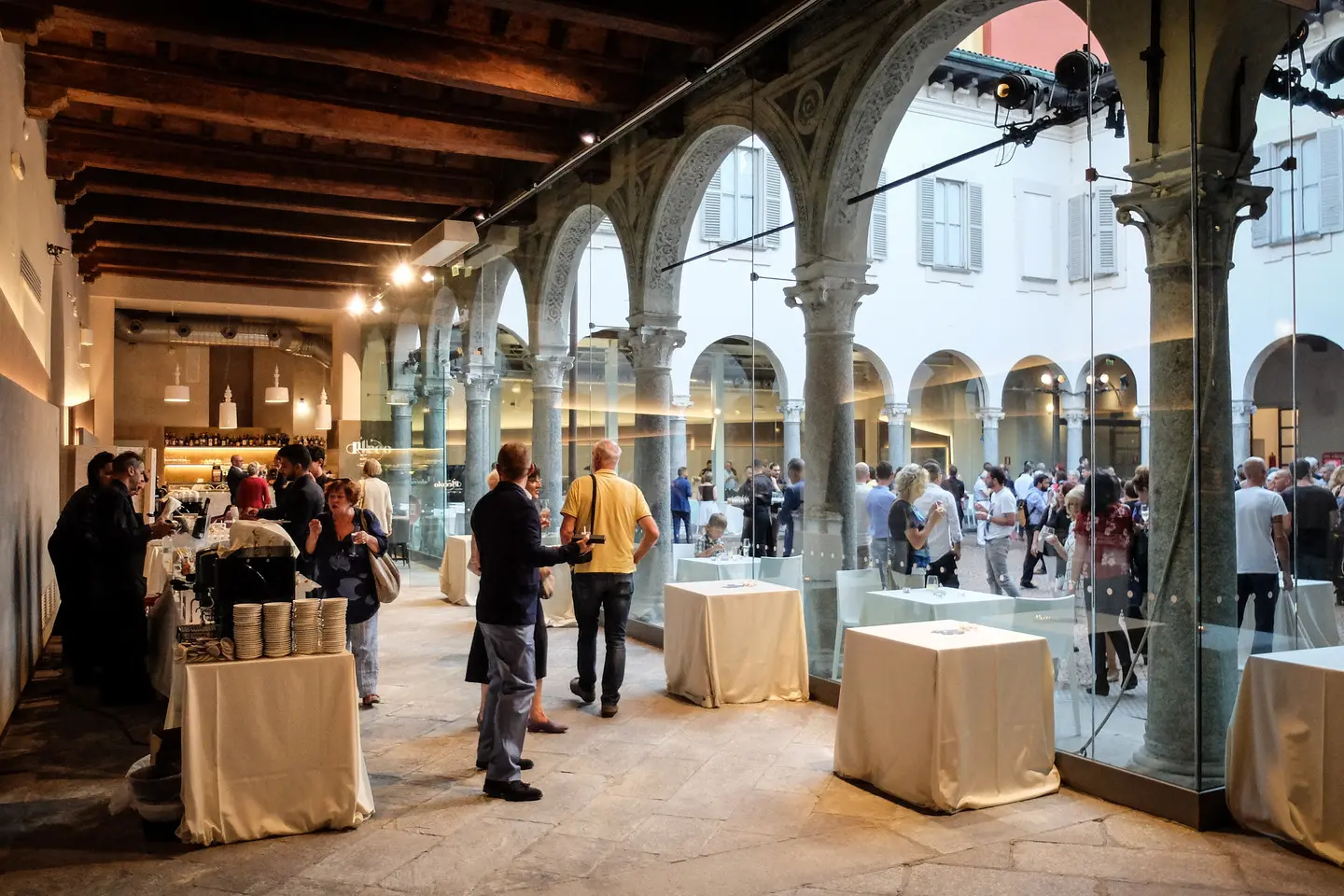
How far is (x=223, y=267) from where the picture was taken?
12953mm

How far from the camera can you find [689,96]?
7402 mm

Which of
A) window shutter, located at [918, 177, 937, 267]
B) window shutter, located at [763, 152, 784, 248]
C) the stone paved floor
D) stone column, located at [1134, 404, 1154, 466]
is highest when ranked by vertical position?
window shutter, located at [918, 177, 937, 267]

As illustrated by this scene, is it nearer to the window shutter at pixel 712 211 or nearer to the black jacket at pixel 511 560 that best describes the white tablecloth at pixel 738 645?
the black jacket at pixel 511 560

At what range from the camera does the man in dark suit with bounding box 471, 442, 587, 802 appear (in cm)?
413

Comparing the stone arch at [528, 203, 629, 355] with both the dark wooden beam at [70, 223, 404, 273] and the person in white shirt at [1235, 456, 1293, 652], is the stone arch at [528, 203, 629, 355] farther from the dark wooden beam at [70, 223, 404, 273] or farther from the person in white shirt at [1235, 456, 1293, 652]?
the person in white shirt at [1235, 456, 1293, 652]

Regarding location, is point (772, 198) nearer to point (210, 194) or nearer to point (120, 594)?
point (120, 594)

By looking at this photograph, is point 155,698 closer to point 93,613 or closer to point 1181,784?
point 93,613

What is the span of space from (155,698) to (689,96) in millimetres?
5184

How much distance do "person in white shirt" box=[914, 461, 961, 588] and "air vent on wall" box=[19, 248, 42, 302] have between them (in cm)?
571

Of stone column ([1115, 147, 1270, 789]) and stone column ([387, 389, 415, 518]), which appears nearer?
stone column ([1115, 147, 1270, 789])

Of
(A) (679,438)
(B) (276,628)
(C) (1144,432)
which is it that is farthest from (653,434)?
(B) (276,628)

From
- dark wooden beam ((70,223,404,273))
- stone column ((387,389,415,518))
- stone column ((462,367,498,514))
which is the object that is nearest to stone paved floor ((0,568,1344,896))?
stone column ((462,367,498,514))

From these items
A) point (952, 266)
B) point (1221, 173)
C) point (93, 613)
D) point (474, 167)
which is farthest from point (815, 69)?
point (952, 266)

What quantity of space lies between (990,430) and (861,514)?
3.27 m
